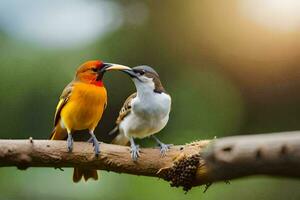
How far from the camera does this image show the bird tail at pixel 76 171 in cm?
182

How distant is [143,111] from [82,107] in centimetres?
20

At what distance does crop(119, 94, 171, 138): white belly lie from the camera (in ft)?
5.97

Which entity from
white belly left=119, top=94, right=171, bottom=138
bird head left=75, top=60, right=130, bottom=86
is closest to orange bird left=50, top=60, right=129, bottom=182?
bird head left=75, top=60, right=130, bottom=86

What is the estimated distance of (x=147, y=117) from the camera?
6.21 ft

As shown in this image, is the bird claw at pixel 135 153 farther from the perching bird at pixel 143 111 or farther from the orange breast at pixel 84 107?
the orange breast at pixel 84 107

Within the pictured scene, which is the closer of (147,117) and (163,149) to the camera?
(163,149)

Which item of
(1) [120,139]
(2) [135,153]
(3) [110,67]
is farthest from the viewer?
(1) [120,139]

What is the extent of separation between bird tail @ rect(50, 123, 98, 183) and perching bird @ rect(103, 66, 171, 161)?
0.14 m

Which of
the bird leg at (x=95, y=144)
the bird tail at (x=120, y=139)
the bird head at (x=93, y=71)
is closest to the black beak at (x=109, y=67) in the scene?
the bird head at (x=93, y=71)

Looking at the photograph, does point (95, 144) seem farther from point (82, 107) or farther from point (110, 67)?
point (110, 67)

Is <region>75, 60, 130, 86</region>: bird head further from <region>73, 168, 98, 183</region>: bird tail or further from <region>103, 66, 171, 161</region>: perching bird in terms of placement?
<region>73, 168, 98, 183</region>: bird tail

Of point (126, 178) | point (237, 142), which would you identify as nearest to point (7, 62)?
point (126, 178)

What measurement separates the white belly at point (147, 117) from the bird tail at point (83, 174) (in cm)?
17

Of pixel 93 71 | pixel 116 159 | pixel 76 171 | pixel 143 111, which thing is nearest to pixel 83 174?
pixel 76 171
